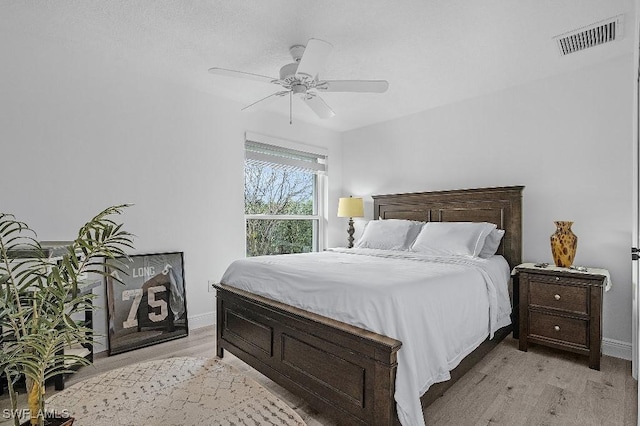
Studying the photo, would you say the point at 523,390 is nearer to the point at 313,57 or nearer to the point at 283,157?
the point at 313,57

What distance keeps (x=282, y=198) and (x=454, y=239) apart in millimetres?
2328

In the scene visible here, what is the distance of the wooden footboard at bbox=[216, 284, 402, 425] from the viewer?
1.66m

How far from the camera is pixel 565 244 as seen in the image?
291 cm

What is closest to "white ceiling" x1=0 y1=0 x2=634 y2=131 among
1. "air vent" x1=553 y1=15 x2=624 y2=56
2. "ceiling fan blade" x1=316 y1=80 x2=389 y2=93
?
"air vent" x1=553 y1=15 x2=624 y2=56

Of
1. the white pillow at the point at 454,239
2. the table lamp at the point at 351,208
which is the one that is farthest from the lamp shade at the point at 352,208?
the white pillow at the point at 454,239

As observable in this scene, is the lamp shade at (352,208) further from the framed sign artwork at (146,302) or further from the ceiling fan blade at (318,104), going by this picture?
the framed sign artwork at (146,302)

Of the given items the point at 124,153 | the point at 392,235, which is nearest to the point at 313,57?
the point at 124,153

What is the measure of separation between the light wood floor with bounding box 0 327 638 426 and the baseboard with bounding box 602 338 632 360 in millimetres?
77

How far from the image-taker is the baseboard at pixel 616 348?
2812 mm

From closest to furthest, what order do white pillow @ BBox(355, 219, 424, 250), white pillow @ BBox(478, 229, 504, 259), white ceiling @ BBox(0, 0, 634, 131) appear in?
white ceiling @ BBox(0, 0, 634, 131), white pillow @ BBox(478, 229, 504, 259), white pillow @ BBox(355, 219, 424, 250)

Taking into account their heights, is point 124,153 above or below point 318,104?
below

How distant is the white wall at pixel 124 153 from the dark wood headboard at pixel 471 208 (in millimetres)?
1934

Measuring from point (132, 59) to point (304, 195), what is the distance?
8.82 ft

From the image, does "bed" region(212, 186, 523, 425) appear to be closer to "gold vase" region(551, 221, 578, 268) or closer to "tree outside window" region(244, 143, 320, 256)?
"gold vase" region(551, 221, 578, 268)
